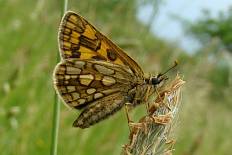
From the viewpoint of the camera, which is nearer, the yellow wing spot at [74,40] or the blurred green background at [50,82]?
the yellow wing spot at [74,40]

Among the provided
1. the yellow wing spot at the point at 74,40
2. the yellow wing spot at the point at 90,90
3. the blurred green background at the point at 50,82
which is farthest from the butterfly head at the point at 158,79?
the blurred green background at the point at 50,82

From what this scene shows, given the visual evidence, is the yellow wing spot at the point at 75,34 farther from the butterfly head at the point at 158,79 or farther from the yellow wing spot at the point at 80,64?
the butterfly head at the point at 158,79

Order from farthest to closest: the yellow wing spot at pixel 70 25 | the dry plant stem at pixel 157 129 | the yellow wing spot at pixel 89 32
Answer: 1. the yellow wing spot at pixel 89 32
2. the yellow wing spot at pixel 70 25
3. the dry plant stem at pixel 157 129

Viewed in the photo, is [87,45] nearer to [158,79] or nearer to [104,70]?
[104,70]

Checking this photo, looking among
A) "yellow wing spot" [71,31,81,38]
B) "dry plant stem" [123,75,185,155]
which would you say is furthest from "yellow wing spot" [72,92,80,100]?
"dry plant stem" [123,75,185,155]

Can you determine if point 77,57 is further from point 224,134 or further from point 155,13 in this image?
point 224,134

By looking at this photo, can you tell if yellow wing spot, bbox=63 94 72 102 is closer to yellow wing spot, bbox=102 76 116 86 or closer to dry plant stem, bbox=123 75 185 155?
yellow wing spot, bbox=102 76 116 86

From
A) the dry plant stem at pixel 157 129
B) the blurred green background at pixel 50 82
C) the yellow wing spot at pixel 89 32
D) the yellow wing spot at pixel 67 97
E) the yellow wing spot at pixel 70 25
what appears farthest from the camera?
the blurred green background at pixel 50 82
